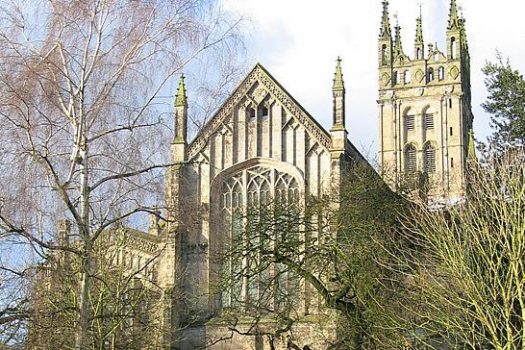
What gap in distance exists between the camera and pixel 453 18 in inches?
2781

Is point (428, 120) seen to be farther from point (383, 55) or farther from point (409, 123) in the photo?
point (383, 55)

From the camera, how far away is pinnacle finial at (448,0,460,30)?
7006cm

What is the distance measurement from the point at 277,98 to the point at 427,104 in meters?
32.4

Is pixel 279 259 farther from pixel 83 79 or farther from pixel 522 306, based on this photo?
pixel 83 79

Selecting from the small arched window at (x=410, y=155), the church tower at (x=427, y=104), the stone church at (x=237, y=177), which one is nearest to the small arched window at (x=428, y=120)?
the church tower at (x=427, y=104)

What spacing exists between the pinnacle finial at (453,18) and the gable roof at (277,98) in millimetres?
34337

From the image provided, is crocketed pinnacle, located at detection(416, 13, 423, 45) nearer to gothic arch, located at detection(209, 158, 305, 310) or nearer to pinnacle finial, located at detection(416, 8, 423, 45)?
pinnacle finial, located at detection(416, 8, 423, 45)

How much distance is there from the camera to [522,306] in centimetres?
1950

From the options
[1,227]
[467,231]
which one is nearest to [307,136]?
[467,231]

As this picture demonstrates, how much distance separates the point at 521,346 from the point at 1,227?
36.5 ft

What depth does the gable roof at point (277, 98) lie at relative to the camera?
125 feet

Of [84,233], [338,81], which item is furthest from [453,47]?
[84,233]

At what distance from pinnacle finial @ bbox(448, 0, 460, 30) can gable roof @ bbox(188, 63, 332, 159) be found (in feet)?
113

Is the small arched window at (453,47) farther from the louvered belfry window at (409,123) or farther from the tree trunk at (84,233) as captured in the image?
the tree trunk at (84,233)
